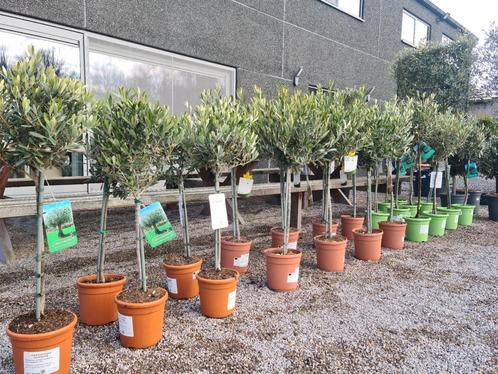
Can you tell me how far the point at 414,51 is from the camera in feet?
24.7

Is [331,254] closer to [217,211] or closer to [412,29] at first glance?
[217,211]

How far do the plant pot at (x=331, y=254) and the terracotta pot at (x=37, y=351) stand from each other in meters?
2.37

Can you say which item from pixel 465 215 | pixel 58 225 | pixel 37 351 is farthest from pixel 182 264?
pixel 465 215

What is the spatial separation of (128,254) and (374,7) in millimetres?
9540

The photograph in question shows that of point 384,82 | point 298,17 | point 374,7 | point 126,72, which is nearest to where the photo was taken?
point 126,72

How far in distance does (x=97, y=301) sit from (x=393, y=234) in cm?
333

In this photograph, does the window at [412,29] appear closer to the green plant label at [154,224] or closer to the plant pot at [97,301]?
the green plant label at [154,224]

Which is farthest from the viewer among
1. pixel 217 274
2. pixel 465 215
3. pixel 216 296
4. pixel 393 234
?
pixel 465 215

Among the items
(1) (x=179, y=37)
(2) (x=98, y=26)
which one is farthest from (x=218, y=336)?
(1) (x=179, y=37)

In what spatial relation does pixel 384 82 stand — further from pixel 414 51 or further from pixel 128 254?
pixel 128 254

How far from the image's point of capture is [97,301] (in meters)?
2.44

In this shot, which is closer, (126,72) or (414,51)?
(126,72)

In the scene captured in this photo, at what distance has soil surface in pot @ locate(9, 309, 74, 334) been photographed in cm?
186

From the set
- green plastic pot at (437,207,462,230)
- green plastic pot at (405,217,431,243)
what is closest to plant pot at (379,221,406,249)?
green plastic pot at (405,217,431,243)
